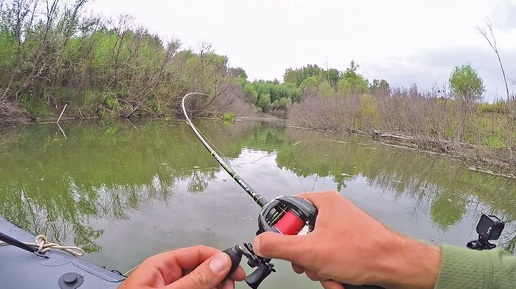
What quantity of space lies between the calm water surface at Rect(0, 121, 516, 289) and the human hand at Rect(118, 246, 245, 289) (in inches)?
75.8

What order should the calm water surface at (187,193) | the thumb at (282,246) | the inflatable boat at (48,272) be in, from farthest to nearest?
the calm water surface at (187,193)
the inflatable boat at (48,272)
the thumb at (282,246)

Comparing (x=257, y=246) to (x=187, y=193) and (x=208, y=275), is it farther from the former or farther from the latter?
(x=187, y=193)

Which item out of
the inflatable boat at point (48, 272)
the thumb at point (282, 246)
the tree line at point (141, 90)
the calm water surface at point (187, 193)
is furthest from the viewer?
the tree line at point (141, 90)

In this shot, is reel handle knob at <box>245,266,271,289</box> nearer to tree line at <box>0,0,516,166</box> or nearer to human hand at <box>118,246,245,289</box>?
human hand at <box>118,246,245,289</box>

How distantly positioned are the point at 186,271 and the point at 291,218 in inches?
15.0

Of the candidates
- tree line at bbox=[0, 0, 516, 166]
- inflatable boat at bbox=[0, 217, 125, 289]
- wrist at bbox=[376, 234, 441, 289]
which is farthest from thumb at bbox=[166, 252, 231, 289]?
tree line at bbox=[0, 0, 516, 166]

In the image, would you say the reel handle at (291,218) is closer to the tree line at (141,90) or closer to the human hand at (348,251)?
the human hand at (348,251)

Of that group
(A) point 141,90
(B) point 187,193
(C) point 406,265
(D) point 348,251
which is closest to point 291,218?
(D) point 348,251

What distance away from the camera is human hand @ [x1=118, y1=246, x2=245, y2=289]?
842mm

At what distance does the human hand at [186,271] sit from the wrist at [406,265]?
0.37 meters

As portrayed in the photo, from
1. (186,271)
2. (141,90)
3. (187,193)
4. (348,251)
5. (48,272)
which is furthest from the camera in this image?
(141,90)

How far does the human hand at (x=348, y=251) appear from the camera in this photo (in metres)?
0.80

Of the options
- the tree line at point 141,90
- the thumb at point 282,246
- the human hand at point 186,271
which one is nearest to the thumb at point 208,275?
the human hand at point 186,271

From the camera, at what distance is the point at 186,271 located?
1011 millimetres
